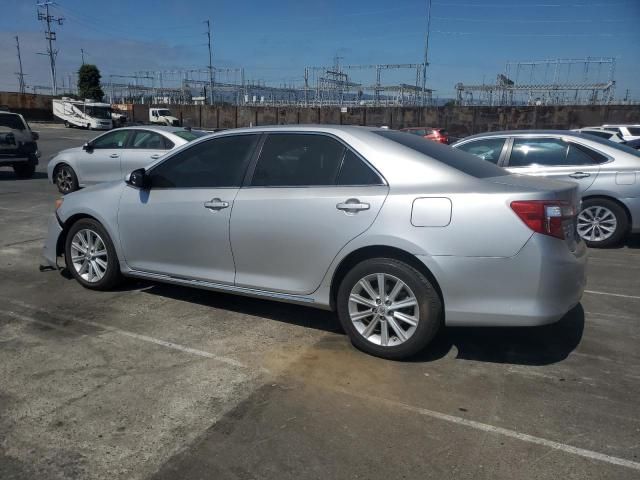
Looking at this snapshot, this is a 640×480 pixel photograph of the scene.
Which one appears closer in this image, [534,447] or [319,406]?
[534,447]

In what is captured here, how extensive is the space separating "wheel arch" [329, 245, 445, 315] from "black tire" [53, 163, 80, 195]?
31.1ft

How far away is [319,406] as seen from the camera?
329 centimetres

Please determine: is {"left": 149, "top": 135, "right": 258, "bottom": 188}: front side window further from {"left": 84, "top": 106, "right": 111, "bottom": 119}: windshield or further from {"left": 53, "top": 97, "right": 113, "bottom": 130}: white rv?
{"left": 84, "top": 106, "right": 111, "bottom": 119}: windshield

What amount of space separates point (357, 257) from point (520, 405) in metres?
1.44

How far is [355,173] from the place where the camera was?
13.2 ft

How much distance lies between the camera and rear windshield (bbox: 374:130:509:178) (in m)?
4.01

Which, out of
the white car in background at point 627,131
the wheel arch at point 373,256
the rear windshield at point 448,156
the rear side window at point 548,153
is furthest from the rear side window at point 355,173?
the white car in background at point 627,131

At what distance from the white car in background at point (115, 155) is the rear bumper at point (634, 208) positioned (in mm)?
7474

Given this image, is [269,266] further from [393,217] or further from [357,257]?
[393,217]

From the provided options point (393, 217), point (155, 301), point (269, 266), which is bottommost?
point (155, 301)

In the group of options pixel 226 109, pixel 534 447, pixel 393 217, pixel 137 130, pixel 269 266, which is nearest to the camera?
pixel 534 447

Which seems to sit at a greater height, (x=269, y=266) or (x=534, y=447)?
(x=269, y=266)

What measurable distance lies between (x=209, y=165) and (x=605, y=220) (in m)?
5.66

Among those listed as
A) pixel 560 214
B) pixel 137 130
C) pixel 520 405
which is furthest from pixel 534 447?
pixel 137 130
